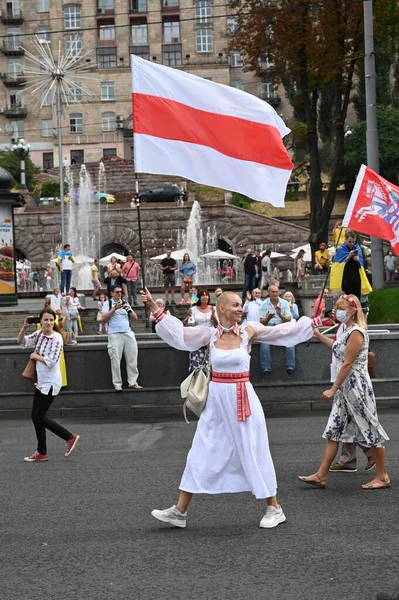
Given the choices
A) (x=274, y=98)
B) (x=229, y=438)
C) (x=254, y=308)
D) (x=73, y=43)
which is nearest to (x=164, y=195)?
(x=274, y=98)

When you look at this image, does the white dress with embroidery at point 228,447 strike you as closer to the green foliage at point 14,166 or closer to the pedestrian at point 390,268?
the pedestrian at point 390,268

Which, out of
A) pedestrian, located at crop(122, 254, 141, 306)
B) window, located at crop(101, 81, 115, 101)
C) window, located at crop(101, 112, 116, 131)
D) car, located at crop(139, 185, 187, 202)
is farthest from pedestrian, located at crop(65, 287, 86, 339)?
window, located at crop(101, 81, 115, 101)

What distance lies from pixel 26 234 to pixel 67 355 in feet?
154

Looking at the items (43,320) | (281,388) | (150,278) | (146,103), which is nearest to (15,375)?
(281,388)

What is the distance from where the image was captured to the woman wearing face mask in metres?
9.15

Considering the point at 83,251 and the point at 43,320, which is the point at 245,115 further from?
the point at 83,251

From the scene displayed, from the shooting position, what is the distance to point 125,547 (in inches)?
283

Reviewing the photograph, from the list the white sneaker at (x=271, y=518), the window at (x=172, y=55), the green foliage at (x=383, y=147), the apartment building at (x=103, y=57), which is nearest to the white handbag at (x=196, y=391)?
the white sneaker at (x=271, y=518)

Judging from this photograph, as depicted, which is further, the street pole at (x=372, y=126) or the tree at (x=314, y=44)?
the tree at (x=314, y=44)

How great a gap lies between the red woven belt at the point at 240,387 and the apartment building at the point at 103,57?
81.3 meters

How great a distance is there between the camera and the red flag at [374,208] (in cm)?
1295

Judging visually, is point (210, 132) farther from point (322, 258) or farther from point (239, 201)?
point (239, 201)

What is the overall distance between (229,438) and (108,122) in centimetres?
8407

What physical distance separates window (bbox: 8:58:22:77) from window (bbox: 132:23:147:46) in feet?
32.7
